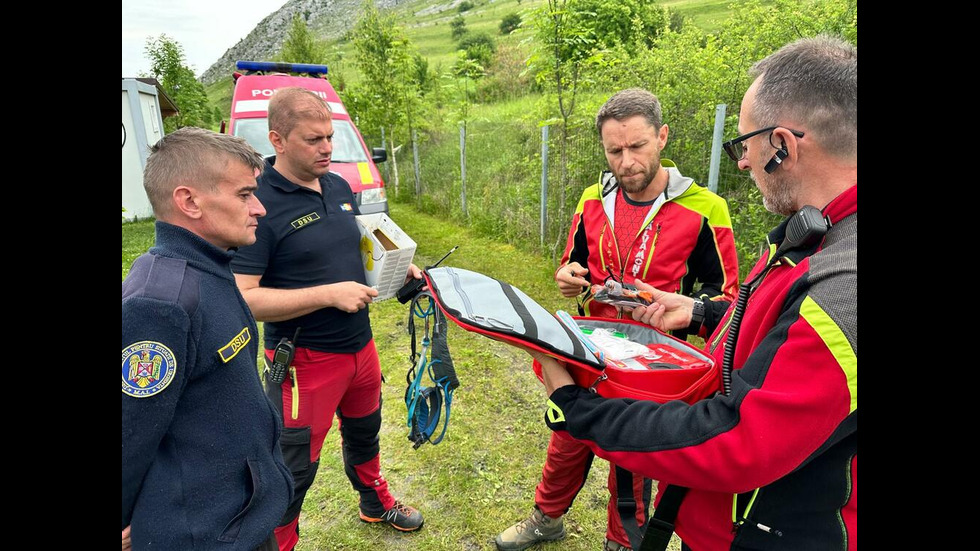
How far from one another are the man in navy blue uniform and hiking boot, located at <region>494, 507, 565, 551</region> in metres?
1.64

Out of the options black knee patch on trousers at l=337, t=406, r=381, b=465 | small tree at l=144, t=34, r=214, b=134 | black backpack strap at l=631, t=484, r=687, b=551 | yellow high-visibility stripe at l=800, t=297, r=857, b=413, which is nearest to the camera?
yellow high-visibility stripe at l=800, t=297, r=857, b=413

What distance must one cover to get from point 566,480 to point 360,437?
132 centimetres

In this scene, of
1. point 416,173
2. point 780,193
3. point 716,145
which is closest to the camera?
point 780,193

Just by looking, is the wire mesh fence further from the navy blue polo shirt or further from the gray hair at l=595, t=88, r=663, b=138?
the navy blue polo shirt

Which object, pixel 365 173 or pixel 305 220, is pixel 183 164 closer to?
pixel 305 220

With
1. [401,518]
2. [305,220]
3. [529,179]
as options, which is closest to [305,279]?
[305,220]

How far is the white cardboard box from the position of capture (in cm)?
260

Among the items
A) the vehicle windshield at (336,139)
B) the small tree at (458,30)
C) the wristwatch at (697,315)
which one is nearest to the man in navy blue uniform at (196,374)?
the wristwatch at (697,315)

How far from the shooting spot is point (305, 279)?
2525 millimetres

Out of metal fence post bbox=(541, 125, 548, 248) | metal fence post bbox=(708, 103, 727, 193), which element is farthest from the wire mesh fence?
metal fence post bbox=(708, 103, 727, 193)

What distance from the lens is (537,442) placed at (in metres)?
4.04

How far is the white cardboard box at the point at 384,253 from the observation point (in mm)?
2598
